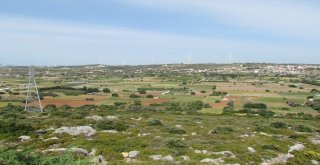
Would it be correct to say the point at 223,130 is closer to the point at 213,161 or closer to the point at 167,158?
the point at 213,161

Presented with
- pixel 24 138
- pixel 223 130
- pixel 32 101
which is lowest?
pixel 32 101

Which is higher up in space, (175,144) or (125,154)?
(125,154)

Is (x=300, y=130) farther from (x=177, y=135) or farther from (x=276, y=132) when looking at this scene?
(x=177, y=135)

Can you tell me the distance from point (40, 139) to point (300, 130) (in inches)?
1347

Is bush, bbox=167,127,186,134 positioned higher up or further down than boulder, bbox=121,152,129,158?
further down

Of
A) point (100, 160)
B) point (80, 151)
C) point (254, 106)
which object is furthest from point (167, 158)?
point (254, 106)

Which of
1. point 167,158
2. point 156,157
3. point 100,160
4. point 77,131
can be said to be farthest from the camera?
point 77,131

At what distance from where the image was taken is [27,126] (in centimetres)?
4284

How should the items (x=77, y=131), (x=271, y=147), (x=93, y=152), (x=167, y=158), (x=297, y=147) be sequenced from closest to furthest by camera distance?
1. (x=167, y=158)
2. (x=93, y=152)
3. (x=271, y=147)
4. (x=297, y=147)
5. (x=77, y=131)

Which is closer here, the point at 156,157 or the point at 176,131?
the point at 156,157

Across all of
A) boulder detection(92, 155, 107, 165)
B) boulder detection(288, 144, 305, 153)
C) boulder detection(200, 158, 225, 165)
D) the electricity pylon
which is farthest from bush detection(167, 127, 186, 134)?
the electricity pylon

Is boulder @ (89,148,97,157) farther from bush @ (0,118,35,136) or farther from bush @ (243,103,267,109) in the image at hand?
bush @ (243,103,267,109)

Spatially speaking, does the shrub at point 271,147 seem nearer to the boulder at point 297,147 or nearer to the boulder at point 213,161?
the boulder at point 297,147

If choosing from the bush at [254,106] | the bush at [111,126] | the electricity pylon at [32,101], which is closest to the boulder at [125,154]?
the bush at [111,126]
